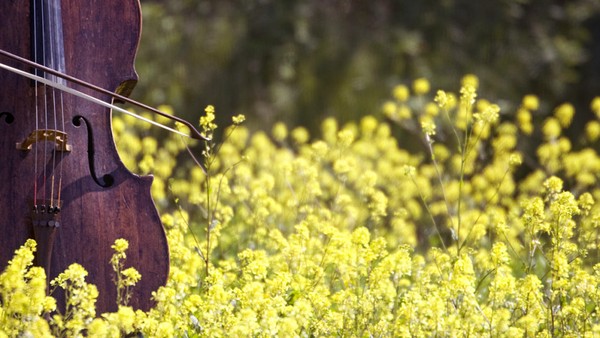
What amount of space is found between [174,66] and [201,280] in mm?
7478

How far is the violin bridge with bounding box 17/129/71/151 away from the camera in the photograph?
337 centimetres

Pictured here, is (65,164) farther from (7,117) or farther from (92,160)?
(7,117)

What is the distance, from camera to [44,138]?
3.38 meters

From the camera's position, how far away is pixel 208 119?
3.84 meters

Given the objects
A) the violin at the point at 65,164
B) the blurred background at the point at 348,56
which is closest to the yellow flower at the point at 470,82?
the violin at the point at 65,164

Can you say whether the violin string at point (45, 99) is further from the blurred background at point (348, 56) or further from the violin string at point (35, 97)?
the blurred background at point (348, 56)

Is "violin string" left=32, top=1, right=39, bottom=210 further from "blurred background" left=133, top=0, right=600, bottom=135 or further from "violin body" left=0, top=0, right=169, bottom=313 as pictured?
"blurred background" left=133, top=0, right=600, bottom=135

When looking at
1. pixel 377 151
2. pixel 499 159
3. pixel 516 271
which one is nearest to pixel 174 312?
pixel 516 271

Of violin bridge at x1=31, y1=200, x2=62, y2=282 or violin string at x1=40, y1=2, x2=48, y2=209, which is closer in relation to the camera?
violin bridge at x1=31, y1=200, x2=62, y2=282

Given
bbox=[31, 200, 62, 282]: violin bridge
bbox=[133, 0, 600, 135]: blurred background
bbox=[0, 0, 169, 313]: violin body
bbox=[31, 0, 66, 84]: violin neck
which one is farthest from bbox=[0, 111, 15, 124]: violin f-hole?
bbox=[133, 0, 600, 135]: blurred background

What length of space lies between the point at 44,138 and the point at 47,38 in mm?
349

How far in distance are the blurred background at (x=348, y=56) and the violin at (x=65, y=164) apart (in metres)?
7.16

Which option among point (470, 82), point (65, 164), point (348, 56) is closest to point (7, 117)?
point (65, 164)

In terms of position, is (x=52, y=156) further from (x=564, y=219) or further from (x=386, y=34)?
Result: (x=386, y=34)
